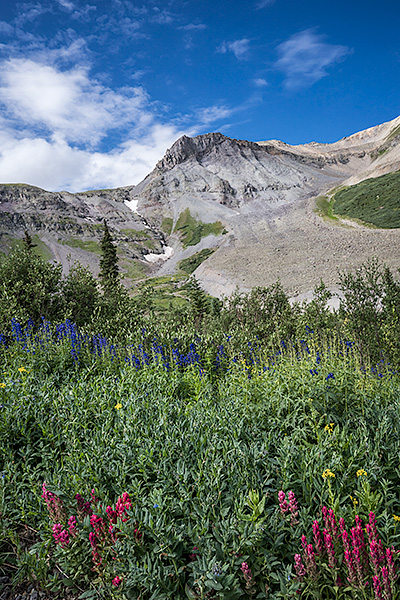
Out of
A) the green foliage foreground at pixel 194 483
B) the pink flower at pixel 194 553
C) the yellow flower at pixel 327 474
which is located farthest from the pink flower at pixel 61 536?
the yellow flower at pixel 327 474

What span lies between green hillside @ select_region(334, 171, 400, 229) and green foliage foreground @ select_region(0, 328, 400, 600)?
181 ft

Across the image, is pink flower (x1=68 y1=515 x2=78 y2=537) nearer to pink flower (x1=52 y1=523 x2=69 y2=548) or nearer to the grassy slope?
pink flower (x1=52 y1=523 x2=69 y2=548)

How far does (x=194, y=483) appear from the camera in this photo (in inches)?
114

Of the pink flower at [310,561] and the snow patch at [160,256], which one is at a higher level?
the snow patch at [160,256]

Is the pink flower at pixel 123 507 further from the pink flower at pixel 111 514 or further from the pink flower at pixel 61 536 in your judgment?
the pink flower at pixel 61 536

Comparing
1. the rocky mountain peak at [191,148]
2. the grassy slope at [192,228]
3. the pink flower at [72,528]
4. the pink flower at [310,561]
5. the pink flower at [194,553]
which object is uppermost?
the rocky mountain peak at [191,148]

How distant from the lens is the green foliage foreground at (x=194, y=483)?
222 centimetres

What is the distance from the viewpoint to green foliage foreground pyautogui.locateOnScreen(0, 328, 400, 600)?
7.27 feet

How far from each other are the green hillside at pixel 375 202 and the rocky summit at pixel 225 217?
2.47 meters

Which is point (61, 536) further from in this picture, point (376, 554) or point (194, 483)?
point (376, 554)

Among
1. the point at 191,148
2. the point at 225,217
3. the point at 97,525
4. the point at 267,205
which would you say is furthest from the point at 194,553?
the point at 191,148

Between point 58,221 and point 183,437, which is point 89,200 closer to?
point 58,221

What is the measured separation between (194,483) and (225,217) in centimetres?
9823

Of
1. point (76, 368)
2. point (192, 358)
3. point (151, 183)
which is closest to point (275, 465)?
point (192, 358)
